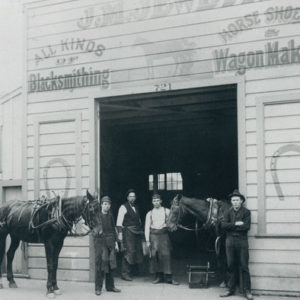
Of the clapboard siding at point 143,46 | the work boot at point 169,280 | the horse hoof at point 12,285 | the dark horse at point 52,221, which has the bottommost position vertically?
the horse hoof at point 12,285

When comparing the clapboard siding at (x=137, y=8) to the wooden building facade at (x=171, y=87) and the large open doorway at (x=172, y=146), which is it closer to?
the wooden building facade at (x=171, y=87)

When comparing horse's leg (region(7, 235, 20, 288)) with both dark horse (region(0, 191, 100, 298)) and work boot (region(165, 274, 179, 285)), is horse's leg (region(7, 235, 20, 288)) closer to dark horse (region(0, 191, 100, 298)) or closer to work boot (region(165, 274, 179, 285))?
dark horse (region(0, 191, 100, 298))

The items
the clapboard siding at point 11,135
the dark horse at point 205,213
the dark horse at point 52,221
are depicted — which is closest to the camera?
the dark horse at point 52,221

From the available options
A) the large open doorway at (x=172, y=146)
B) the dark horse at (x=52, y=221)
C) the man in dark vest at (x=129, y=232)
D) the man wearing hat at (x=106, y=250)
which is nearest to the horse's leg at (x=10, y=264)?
the dark horse at (x=52, y=221)

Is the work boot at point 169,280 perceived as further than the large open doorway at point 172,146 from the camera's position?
No

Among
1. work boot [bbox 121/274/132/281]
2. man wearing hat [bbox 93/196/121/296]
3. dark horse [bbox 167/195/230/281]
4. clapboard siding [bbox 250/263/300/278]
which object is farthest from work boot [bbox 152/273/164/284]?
clapboard siding [bbox 250/263/300/278]

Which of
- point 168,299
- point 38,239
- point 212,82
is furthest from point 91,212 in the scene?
point 212,82

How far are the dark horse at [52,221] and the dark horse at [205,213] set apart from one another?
1.42m

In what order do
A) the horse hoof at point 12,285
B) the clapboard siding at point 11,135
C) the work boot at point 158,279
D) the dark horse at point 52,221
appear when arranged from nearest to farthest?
the dark horse at point 52,221, the horse hoof at point 12,285, the work boot at point 158,279, the clapboard siding at point 11,135

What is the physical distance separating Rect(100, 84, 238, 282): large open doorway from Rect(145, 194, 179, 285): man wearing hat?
74.3 inches

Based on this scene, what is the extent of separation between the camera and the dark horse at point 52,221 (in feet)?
→ 29.1

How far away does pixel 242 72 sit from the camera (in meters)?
8.95

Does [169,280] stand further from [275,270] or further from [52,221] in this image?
[52,221]

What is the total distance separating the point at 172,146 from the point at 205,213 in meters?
8.18
